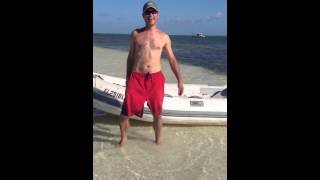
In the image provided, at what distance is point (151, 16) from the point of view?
10.9ft

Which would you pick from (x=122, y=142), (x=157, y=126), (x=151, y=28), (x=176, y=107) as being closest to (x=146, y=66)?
(x=151, y=28)

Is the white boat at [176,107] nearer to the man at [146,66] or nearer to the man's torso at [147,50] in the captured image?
the man at [146,66]

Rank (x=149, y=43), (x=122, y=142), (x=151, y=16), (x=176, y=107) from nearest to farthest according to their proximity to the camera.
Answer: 1. (x=151, y=16)
2. (x=149, y=43)
3. (x=122, y=142)
4. (x=176, y=107)

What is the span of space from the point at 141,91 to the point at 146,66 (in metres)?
0.26

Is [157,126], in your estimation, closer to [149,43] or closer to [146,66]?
[146,66]

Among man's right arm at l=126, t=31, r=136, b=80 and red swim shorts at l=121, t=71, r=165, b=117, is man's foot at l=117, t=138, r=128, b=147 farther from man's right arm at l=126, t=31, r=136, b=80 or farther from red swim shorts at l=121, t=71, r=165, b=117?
man's right arm at l=126, t=31, r=136, b=80

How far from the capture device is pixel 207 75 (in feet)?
34.1

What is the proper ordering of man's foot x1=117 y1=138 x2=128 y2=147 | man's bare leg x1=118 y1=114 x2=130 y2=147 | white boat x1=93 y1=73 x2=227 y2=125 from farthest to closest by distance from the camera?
white boat x1=93 y1=73 x2=227 y2=125 < man's foot x1=117 y1=138 x2=128 y2=147 < man's bare leg x1=118 y1=114 x2=130 y2=147

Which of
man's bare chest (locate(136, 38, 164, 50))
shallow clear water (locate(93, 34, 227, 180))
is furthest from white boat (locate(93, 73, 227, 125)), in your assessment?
man's bare chest (locate(136, 38, 164, 50))

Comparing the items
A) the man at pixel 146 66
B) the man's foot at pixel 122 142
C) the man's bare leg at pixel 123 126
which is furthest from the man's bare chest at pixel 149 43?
the man's foot at pixel 122 142

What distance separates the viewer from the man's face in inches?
130

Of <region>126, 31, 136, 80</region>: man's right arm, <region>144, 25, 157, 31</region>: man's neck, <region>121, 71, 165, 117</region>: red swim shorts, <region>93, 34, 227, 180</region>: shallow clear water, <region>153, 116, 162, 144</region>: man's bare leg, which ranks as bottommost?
<region>93, 34, 227, 180</region>: shallow clear water
